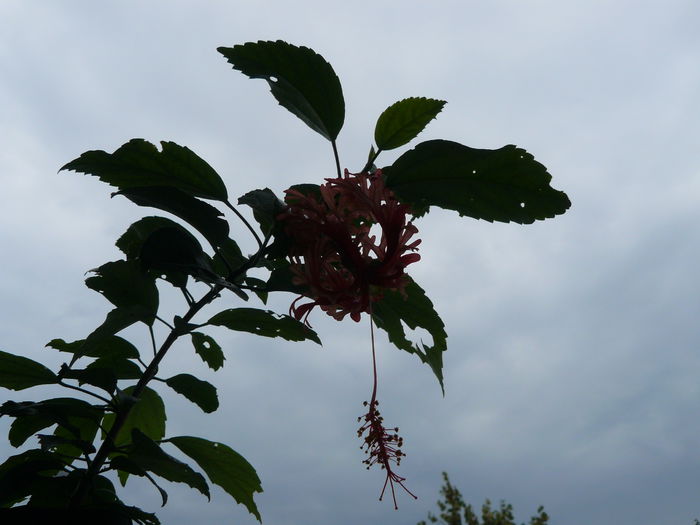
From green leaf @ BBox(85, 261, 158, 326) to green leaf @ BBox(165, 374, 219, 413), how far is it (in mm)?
219

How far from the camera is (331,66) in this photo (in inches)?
64.5

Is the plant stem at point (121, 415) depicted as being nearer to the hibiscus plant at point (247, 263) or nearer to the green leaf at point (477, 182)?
the hibiscus plant at point (247, 263)

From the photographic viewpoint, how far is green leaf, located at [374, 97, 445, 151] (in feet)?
5.78

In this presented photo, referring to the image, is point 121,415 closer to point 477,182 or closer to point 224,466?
point 224,466

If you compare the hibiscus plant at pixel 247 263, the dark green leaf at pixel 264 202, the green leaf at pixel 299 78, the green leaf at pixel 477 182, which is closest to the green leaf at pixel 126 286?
the hibiscus plant at pixel 247 263

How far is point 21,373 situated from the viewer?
1739mm

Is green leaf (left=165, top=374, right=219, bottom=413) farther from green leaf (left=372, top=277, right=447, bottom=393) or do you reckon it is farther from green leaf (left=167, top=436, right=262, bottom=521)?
green leaf (left=372, top=277, right=447, bottom=393)

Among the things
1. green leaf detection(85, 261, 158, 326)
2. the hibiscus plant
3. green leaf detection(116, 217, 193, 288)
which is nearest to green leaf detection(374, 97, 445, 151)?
the hibiscus plant

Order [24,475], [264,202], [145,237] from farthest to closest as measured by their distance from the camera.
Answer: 1. [145,237]
2. [24,475]
3. [264,202]

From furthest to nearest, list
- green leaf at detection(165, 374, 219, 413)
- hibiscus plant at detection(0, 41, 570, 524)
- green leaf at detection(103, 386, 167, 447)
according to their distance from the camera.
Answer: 1. green leaf at detection(103, 386, 167, 447)
2. green leaf at detection(165, 374, 219, 413)
3. hibiscus plant at detection(0, 41, 570, 524)

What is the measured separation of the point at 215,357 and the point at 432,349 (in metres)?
0.69

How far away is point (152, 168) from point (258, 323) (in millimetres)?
512

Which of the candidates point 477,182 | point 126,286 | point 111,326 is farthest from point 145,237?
point 477,182

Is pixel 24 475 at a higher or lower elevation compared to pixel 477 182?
lower
